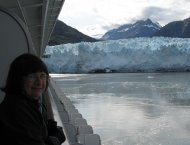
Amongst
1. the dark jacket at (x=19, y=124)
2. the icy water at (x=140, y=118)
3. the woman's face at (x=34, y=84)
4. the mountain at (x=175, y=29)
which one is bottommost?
the icy water at (x=140, y=118)

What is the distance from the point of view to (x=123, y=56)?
36969mm

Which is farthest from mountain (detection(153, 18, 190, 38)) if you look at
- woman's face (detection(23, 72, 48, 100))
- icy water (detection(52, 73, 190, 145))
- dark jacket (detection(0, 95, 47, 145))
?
dark jacket (detection(0, 95, 47, 145))

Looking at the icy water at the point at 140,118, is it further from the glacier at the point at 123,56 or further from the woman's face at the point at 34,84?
the glacier at the point at 123,56

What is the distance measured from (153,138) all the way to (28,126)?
6811 millimetres

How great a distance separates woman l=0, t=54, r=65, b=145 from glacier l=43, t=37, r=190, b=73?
33.5 meters

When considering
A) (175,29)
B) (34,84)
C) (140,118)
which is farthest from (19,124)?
(175,29)

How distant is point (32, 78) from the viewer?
1504mm

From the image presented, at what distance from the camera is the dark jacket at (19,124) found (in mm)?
1345

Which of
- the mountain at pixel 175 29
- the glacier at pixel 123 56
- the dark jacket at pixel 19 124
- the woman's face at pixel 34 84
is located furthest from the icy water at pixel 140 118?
the mountain at pixel 175 29

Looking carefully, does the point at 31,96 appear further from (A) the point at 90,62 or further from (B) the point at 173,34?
(B) the point at 173,34

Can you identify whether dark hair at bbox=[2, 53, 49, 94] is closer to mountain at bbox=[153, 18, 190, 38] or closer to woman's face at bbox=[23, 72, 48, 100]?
woman's face at bbox=[23, 72, 48, 100]

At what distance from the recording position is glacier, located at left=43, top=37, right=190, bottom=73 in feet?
116

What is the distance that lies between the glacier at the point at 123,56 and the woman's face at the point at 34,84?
110ft

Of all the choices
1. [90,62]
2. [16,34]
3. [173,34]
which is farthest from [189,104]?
[173,34]
